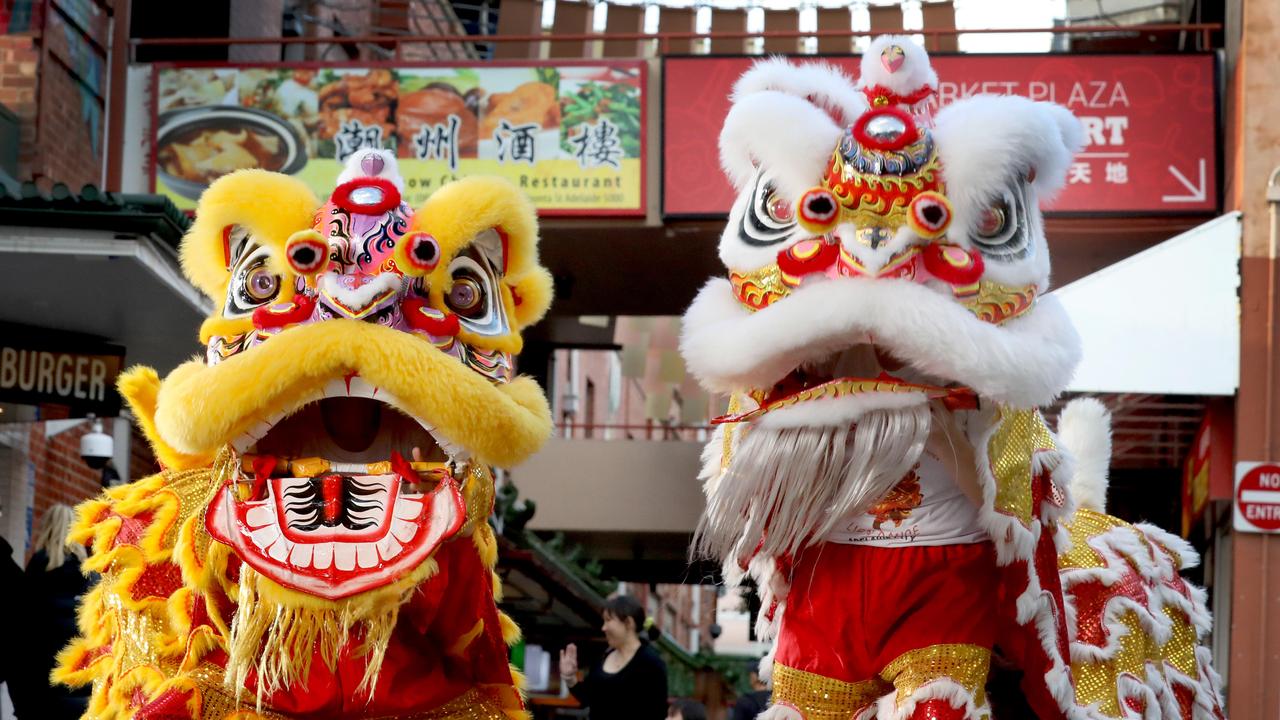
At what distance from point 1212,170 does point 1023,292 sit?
932 cm

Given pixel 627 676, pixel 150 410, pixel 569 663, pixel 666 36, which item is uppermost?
pixel 666 36

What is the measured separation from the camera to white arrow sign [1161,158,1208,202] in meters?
13.6

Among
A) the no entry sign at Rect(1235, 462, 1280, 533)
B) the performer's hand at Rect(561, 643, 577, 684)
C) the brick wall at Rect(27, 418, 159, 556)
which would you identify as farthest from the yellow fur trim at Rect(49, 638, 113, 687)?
the no entry sign at Rect(1235, 462, 1280, 533)

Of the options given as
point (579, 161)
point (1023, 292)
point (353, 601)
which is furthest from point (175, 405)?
point (579, 161)

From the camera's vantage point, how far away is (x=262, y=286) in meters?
4.95

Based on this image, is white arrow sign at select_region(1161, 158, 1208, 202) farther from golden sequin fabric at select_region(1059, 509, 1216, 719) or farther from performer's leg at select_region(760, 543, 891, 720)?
performer's leg at select_region(760, 543, 891, 720)

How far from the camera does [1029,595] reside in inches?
192

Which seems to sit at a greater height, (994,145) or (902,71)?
(902,71)

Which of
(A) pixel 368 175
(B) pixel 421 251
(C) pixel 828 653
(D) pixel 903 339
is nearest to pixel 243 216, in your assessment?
(A) pixel 368 175

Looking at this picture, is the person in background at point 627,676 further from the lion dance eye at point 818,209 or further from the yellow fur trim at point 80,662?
the lion dance eye at point 818,209

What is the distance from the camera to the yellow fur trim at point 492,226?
5.01 metres

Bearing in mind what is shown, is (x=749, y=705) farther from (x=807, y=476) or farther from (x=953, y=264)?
(x=953, y=264)

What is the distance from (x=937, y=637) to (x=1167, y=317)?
7.44m

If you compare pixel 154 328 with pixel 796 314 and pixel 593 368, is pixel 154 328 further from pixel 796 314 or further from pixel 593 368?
pixel 593 368
